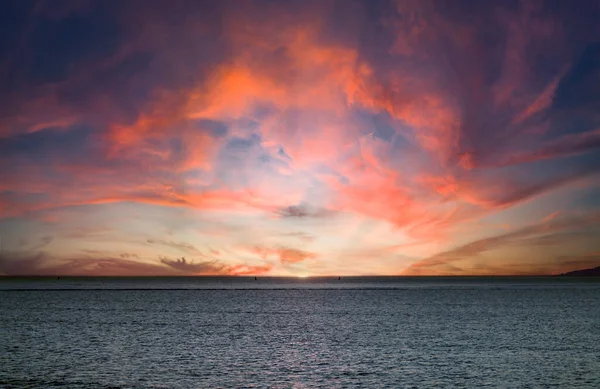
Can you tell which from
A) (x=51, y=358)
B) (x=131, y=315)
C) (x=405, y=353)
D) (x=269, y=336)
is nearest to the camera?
(x=51, y=358)

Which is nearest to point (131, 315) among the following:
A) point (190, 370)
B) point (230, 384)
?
point (190, 370)

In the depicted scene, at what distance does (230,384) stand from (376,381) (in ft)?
37.1

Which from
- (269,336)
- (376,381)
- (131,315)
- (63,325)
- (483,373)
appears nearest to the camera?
(376,381)

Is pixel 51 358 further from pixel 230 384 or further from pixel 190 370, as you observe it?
pixel 230 384

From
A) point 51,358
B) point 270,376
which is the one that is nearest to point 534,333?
point 270,376

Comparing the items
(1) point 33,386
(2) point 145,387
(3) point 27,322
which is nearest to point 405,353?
(2) point 145,387

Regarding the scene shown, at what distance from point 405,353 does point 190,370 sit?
73.7 feet

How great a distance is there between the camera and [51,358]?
51719 millimetres

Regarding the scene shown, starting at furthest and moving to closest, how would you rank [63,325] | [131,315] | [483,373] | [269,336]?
[131,315] → [63,325] → [269,336] → [483,373]

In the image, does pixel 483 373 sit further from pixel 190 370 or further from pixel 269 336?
pixel 269 336

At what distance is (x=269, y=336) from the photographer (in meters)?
70.8

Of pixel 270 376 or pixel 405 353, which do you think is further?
pixel 405 353

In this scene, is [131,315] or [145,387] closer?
[145,387]

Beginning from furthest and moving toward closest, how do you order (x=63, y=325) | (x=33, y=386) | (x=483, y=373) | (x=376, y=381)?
(x=63, y=325) < (x=483, y=373) < (x=376, y=381) < (x=33, y=386)
